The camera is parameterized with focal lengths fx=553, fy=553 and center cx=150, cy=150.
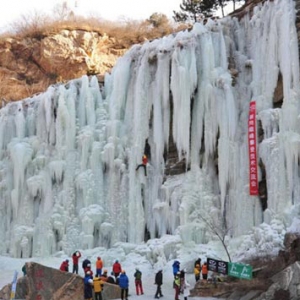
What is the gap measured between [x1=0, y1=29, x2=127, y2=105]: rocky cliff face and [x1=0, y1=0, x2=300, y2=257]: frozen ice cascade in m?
12.6

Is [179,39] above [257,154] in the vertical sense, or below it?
above

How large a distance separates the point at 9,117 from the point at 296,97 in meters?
13.3

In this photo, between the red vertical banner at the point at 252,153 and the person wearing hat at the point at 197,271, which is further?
the red vertical banner at the point at 252,153

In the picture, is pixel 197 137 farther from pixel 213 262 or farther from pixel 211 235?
pixel 213 262

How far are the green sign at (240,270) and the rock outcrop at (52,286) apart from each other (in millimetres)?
3251

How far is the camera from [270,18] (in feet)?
71.4

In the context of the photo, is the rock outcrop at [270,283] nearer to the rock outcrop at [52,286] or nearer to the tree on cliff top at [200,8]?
the rock outcrop at [52,286]

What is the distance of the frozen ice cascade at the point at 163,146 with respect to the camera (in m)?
20.3

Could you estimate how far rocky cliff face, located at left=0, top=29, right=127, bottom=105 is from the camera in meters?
37.5

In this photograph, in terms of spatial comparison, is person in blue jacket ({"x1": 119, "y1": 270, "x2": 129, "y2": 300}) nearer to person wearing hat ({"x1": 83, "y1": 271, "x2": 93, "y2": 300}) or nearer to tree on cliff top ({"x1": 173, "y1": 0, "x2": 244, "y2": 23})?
person wearing hat ({"x1": 83, "y1": 271, "x2": 93, "y2": 300})

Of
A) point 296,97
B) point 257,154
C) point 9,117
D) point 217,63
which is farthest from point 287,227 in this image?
point 9,117

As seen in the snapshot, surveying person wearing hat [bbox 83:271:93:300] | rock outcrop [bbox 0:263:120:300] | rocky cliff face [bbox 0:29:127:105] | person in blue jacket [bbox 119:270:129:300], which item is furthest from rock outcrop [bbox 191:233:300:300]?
rocky cliff face [bbox 0:29:127:105]

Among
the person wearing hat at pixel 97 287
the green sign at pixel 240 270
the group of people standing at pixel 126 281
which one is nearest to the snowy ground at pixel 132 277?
the group of people standing at pixel 126 281

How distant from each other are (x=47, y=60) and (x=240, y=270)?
2668 cm
